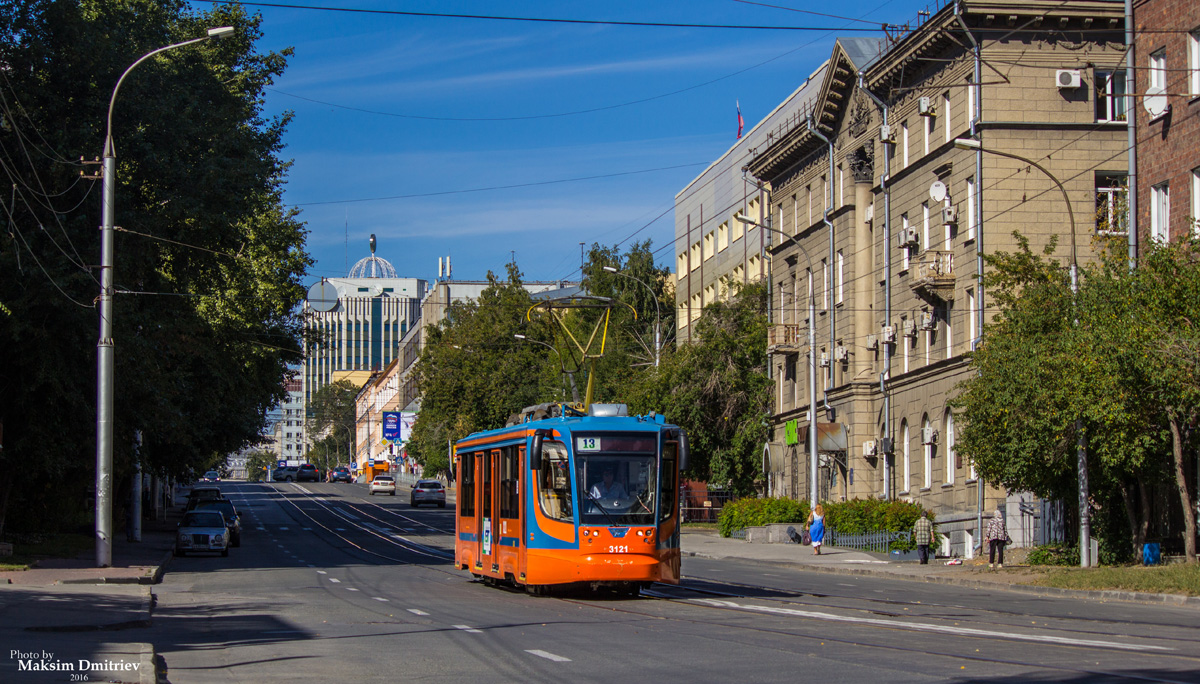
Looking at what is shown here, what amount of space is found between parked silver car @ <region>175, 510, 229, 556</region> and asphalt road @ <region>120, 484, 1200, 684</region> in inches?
365

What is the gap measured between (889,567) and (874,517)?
23.4ft

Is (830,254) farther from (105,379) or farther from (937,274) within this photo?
(105,379)

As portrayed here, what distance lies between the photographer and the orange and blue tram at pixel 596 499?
787 inches

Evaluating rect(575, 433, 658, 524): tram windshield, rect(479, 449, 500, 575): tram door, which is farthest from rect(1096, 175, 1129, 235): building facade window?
rect(479, 449, 500, 575): tram door

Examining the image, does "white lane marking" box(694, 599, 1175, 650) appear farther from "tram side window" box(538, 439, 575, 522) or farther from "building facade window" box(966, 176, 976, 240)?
"building facade window" box(966, 176, 976, 240)

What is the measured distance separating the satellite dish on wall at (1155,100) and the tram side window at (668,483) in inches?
689

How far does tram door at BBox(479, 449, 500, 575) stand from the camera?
23422 millimetres

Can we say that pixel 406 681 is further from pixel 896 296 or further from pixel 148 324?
pixel 896 296

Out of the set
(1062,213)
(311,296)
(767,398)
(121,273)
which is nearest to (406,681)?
(121,273)

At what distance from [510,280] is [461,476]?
67.4m

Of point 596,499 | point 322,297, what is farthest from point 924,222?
point 322,297

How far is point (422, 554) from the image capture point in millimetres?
38906

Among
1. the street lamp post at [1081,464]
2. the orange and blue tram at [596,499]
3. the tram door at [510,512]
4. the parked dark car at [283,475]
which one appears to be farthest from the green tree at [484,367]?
the orange and blue tram at [596,499]

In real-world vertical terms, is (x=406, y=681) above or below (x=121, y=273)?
below
